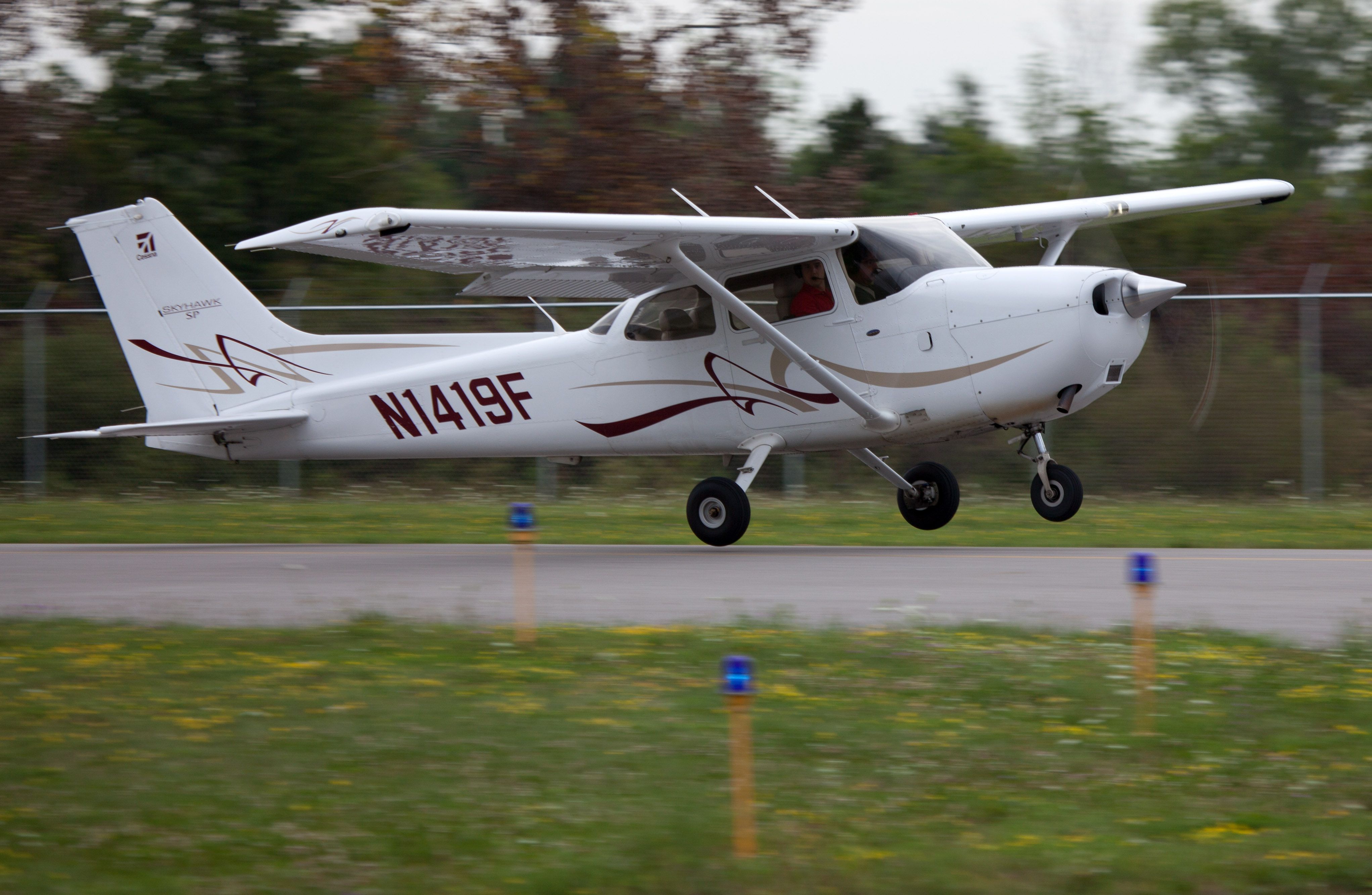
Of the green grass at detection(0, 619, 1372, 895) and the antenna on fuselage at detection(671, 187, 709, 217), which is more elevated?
the antenna on fuselage at detection(671, 187, 709, 217)

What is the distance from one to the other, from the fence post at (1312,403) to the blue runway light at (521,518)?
37.6 feet

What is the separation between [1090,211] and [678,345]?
4049mm

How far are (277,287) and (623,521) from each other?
10231mm

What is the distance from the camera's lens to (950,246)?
38.6 ft

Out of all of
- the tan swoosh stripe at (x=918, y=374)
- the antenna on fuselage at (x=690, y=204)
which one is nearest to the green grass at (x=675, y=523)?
the tan swoosh stripe at (x=918, y=374)

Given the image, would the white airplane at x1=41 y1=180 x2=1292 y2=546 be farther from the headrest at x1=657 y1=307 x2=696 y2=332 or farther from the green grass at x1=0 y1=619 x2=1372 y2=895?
the green grass at x1=0 y1=619 x2=1372 y2=895

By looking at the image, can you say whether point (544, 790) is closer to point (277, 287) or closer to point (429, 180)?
point (277, 287)

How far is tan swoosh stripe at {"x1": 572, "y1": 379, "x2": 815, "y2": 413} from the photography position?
1180 centimetres

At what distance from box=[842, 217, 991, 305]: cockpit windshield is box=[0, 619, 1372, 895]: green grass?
15.5 ft

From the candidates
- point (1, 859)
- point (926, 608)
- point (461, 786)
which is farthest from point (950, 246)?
point (1, 859)

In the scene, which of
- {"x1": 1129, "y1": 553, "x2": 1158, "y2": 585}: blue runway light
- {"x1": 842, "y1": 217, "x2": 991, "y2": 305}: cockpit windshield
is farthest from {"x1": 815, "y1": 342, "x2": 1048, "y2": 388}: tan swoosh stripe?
{"x1": 1129, "y1": 553, "x2": 1158, "y2": 585}: blue runway light

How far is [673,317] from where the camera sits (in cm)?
1228

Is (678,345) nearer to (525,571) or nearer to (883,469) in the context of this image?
(883,469)

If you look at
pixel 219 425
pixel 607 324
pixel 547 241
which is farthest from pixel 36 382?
pixel 547 241
